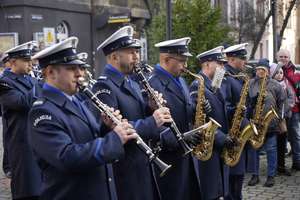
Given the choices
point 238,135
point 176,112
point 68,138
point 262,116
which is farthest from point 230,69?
point 68,138

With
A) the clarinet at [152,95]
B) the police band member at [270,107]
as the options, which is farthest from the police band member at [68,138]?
the police band member at [270,107]

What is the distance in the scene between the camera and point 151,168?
4453mm

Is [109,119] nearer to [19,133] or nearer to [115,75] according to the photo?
[115,75]

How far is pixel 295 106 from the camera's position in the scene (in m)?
8.96

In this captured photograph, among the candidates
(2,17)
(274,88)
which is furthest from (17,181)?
(2,17)

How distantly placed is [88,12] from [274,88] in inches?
585

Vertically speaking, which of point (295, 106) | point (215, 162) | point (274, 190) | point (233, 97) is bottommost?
point (274, 190)

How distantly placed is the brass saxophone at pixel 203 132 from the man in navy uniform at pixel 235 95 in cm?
82

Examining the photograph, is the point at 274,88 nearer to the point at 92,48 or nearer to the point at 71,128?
the point at 71,128

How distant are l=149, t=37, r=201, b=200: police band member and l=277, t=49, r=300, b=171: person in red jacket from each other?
13.9ft

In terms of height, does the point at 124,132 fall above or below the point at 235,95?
below

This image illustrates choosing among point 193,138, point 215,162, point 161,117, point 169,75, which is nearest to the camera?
point 161,117

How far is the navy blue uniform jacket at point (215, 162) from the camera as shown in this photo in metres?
5.50

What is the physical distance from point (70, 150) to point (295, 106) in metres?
6.39
